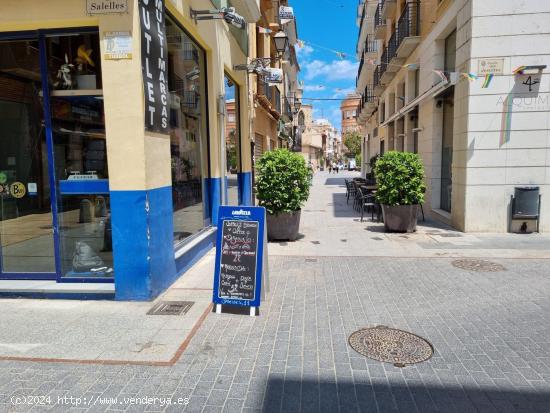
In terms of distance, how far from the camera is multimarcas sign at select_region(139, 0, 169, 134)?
4.79m

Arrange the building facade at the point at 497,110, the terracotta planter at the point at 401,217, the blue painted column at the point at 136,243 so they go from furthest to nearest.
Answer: the terracotta planter at the point at 401,217
the building facade at the point at 497,110
the blue painted column at the point at 136,243

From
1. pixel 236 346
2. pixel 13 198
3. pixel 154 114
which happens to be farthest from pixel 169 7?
pixel 236 346

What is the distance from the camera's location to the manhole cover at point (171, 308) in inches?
182

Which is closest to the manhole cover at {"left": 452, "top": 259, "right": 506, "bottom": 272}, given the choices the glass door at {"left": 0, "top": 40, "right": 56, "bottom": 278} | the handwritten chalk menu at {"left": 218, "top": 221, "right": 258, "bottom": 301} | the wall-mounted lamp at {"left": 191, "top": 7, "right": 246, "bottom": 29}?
the handwritten chalk menu at {"left": 218, "top": 221, "right": 258, "bottom": 301}

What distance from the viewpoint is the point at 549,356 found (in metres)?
3.52

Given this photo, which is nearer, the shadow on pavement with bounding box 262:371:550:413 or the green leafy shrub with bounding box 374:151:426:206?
the shadow on pavement with bounding box 262:371:550:413

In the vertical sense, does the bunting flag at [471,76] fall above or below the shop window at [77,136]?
above

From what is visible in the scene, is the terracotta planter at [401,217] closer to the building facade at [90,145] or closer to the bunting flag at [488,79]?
the bunting flag at [488,79]

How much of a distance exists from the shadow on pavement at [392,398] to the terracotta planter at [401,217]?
652 centimetres

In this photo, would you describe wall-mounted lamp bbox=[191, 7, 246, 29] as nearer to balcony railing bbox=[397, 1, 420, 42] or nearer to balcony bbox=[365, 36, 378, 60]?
balcony railing bbox=[397, 1, 420, 42]

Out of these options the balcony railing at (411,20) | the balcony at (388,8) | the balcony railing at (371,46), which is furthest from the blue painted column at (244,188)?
the balcony railing at (371,46)

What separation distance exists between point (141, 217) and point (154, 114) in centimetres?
129

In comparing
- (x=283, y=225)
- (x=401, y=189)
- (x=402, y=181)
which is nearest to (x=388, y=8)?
(x=402, y=181)

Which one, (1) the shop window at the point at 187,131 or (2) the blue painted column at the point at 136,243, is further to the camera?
(1) the shop window at the point at 187,131
